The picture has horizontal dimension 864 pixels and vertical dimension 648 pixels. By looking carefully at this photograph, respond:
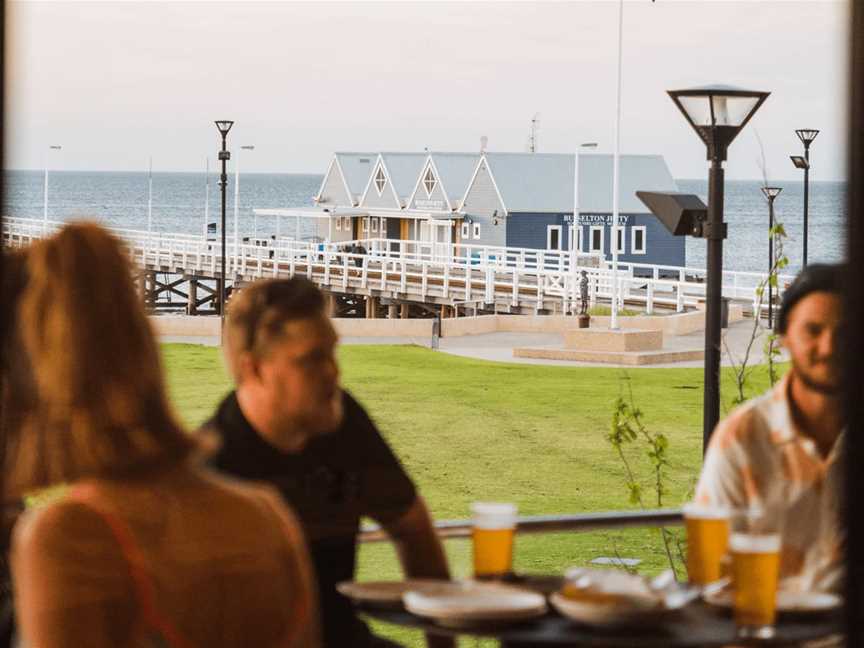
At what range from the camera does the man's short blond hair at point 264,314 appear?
165 cm

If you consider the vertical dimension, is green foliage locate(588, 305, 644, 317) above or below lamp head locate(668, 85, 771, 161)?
below

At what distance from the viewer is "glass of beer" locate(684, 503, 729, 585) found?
1649mm

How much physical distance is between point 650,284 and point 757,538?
2027 centimetres

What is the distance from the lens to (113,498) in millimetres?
1001

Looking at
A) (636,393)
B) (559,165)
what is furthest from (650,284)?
(559,165)

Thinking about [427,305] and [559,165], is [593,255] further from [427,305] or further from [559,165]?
[427,305]

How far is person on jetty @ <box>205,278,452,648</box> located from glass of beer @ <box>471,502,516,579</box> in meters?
0.15

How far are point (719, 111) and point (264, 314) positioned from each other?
2849 mm

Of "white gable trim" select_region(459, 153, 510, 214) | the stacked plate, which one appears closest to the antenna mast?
"white gable trim" select_region(459, 153, 510, 214)

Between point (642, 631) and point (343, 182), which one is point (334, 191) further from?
point (642, 631)

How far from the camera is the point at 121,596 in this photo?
39.1 inches

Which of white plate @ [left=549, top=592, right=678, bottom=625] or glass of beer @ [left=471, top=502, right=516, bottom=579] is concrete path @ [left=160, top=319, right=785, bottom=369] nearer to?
glass of beer @ [left=471, top=502, right=516, bottom=579]

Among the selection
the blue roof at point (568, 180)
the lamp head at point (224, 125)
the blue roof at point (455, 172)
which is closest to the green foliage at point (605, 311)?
the lamp head at point (224, 125)

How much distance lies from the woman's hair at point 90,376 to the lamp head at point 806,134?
12261 mm
